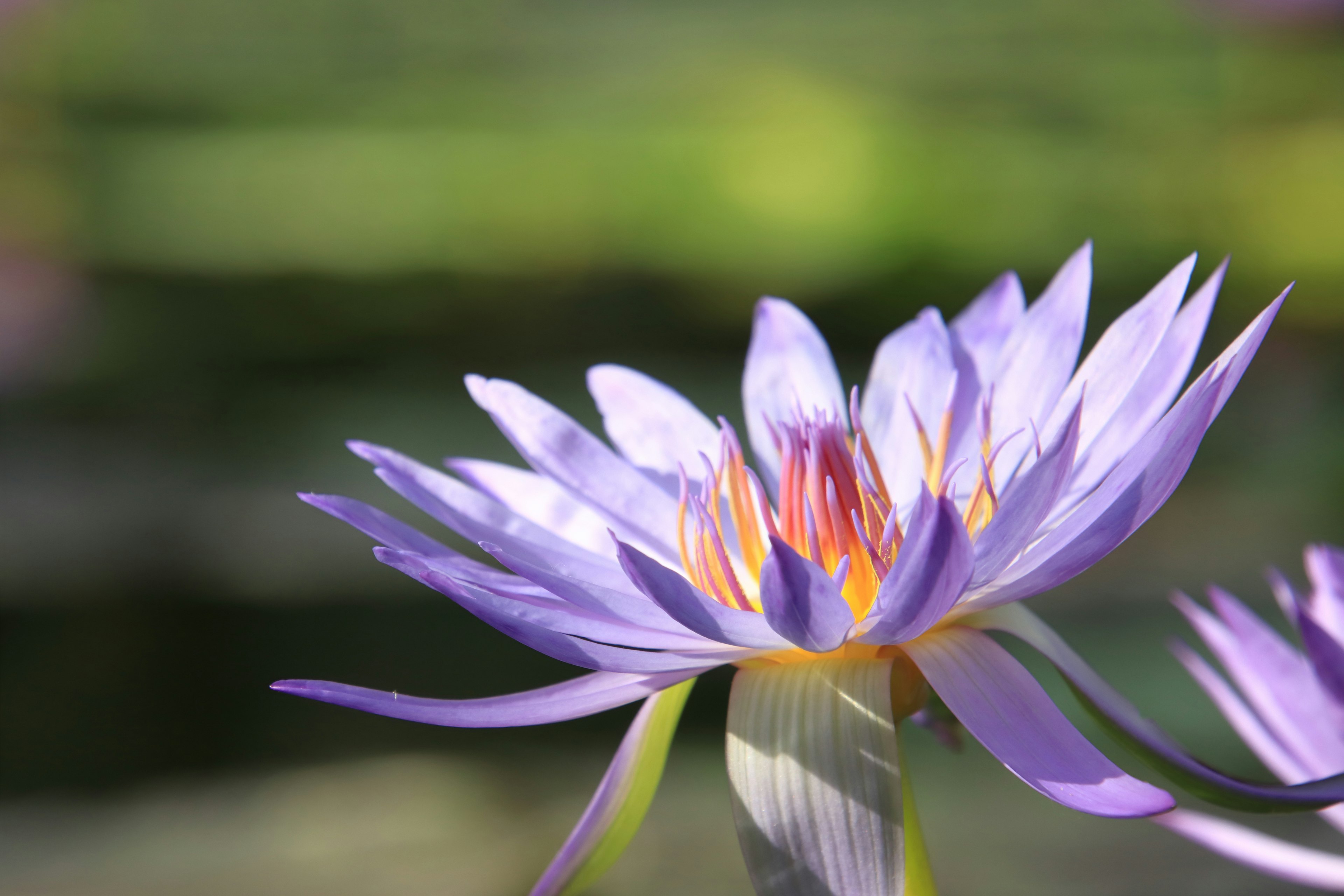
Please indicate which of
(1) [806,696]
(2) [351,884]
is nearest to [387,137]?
(2) [351,884]

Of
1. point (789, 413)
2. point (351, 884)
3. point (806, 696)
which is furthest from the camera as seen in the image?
point (351, 884)

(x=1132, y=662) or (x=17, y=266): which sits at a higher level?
(x=17, y=266)

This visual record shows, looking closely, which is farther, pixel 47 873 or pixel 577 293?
pixel 577 293

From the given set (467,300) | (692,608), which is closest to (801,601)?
(692,608)

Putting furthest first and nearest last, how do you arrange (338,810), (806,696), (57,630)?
(57,630) → (338,810) → (806,696)

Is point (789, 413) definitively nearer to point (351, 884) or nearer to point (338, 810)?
point (351, 884)

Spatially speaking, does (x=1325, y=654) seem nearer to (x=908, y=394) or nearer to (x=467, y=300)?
(x=908, y=394)

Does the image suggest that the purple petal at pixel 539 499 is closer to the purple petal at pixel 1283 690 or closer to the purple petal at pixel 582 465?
the purple petal at pixel 582 465

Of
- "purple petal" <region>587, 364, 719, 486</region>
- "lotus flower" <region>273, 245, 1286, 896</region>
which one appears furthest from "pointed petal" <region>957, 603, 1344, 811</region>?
"purple petal" <region>587, 364, 719, 486</region>
